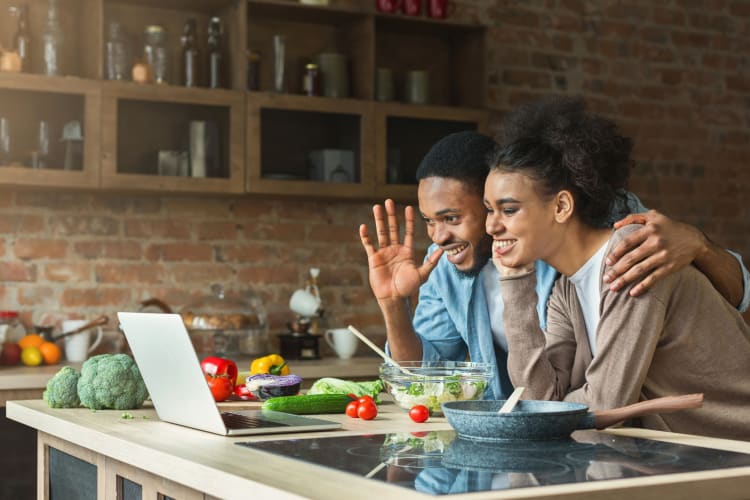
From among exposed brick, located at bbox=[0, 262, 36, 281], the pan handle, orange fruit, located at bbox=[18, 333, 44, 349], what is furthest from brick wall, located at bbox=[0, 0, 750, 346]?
the pan handle

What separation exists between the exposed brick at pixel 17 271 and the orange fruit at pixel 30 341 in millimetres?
308

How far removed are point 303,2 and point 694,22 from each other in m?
2.22

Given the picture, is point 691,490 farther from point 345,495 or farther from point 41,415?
point 41,415

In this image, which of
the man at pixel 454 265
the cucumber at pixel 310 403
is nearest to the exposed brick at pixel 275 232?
the man at pixel 454 265

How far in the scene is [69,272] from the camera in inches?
172

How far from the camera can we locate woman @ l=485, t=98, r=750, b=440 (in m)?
2.15

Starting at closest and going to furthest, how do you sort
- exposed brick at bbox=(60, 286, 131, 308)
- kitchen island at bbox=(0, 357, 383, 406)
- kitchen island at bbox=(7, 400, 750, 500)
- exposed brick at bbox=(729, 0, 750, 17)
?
1. kitchen island at bbox=(7, 400, 750, 500)
2. kitchen island at bbox=(0, 357, 383, 406)
3. exposed brick at bbox=(60, 286, 131, 308)
4. exposed brick at bbox=(729, 0, 750, 17)

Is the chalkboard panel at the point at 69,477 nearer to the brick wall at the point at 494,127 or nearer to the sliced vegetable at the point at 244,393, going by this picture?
the sliced vegetable at the point at 244,393

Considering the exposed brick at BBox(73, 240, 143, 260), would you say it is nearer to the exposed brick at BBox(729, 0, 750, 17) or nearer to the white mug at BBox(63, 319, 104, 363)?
the white mug at BBox(63, 319, 104, 363)

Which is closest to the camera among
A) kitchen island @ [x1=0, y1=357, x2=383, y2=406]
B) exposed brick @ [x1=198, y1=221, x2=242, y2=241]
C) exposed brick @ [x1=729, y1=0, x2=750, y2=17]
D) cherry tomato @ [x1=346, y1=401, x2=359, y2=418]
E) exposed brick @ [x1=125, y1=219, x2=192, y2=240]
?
cherry tomato @ [x1=346, y1=401, x2=359, y2=418]

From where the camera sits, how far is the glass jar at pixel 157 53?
14.0 feet

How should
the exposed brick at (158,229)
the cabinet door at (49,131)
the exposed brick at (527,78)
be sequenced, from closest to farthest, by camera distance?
1. the cabinet door at (49,131)
2. the exposed brick at (158,229)
3. the exposed brick at (527,78)

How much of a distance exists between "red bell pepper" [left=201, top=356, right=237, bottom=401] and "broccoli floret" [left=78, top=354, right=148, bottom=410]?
0.58 ft

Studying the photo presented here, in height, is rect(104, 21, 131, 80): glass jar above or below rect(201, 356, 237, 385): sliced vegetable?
above
